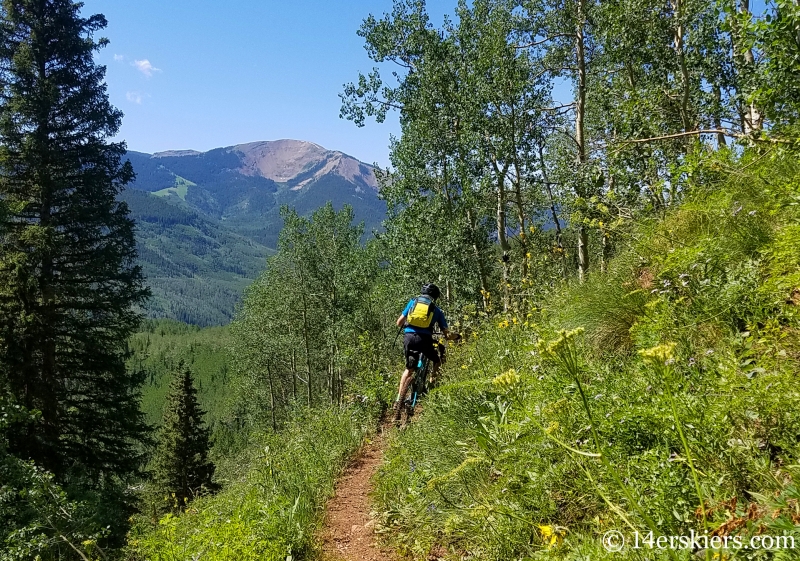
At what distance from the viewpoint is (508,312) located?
7242mm

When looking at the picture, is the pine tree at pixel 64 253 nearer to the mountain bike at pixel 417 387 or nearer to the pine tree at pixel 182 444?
the mountain bike at pixel 417 387

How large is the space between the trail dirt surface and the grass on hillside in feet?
0.80

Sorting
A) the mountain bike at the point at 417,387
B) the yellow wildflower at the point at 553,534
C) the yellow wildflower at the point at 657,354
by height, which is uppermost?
the yellow wildflower at the point at 657,354

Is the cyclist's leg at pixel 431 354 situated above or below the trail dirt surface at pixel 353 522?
above

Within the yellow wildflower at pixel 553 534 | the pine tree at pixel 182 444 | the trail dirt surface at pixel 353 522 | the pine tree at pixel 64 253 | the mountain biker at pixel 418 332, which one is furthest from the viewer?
the pine tree at pixel 182 444

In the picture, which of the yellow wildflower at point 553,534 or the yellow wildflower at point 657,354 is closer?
the yellow wildflower at point 657,354

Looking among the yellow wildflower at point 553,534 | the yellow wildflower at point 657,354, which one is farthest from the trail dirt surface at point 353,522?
the yellow wildflower at point 657,354

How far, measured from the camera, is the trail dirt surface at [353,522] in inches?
163

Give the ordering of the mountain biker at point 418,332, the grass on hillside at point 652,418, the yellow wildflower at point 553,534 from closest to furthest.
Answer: the grass on hillside at point 652,418
the yellow wildflower at point 553,534
the mountain biker at point 418,332

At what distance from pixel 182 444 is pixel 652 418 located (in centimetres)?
3422

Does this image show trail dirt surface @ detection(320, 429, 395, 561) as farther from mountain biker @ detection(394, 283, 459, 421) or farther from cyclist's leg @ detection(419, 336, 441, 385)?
cyclist's leg @ detection(419, 336, 441, 385)

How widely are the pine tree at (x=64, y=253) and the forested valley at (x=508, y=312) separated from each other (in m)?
0.09

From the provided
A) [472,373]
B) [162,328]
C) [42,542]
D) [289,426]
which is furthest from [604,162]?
[162,328]

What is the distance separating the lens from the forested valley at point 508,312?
7.98ft
